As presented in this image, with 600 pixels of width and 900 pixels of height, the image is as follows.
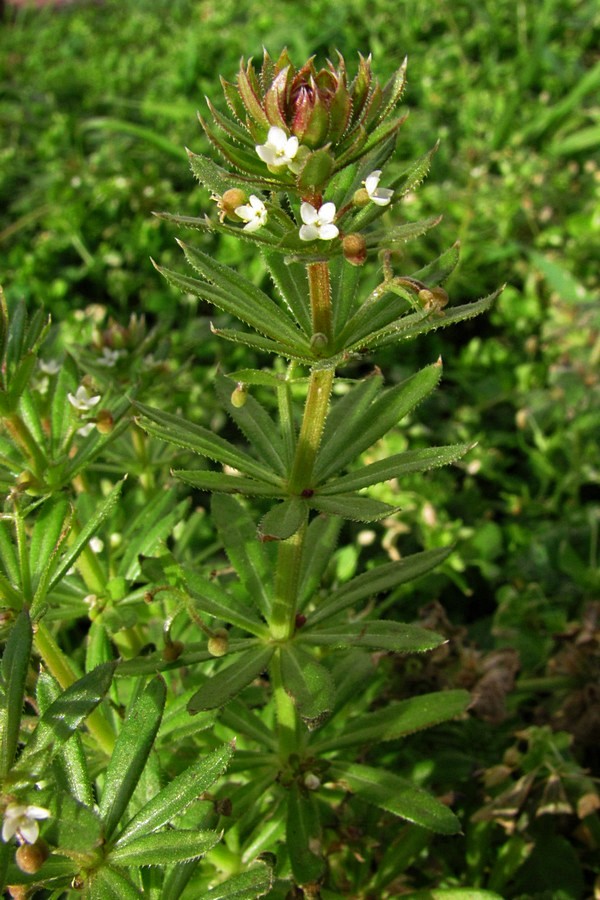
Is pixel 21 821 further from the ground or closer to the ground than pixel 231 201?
closer to the ground

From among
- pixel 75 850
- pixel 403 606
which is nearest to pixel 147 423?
pixel 75 850

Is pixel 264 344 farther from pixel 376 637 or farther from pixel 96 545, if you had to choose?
pixel 96 545

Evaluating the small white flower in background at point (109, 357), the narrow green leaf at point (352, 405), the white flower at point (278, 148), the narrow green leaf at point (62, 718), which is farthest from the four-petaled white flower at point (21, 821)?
the small white flower in background at point (109, 357)

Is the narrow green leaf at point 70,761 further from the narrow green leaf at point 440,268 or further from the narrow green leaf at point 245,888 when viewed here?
the narrow green leaf at point 440,268

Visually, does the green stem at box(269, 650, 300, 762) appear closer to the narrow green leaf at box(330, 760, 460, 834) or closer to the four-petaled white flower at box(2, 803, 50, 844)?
the narrow green leaf at box(330, 760, 460, 834)

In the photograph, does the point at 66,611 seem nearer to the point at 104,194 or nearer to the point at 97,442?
the point at 97,442

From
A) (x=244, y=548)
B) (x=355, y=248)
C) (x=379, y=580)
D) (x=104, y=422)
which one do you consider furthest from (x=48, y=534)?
(x=355, y=248)

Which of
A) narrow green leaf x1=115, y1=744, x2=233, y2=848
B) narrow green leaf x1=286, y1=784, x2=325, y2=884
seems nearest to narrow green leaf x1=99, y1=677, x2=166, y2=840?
narrow green leaf x1=115, y1=744, x2=233, y2=848
